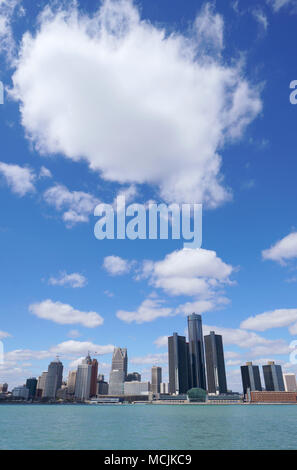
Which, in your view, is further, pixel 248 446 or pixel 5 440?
pixel 5 440

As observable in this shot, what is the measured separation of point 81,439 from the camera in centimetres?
6038

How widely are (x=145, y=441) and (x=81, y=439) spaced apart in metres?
13.1
